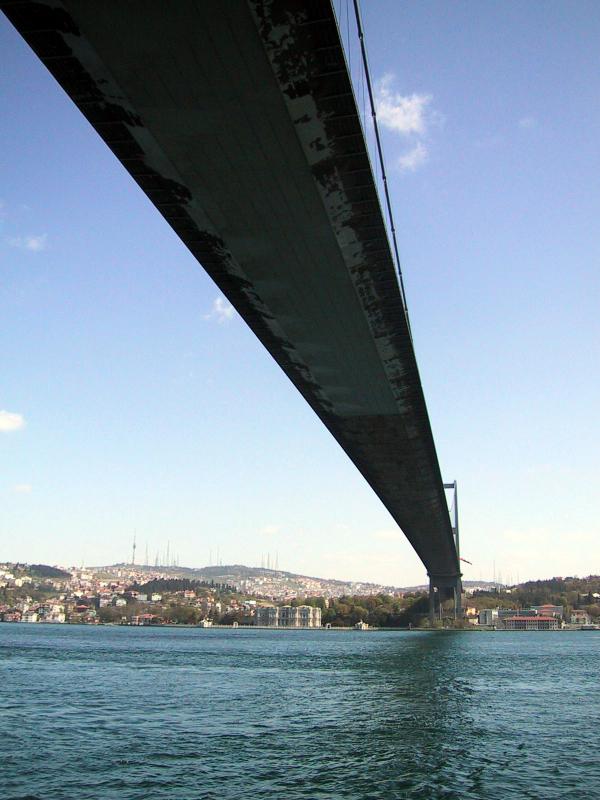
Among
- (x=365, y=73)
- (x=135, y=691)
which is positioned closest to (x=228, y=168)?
(x=365, y=73)

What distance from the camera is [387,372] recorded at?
23219mm

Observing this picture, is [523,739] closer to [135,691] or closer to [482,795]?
[482,795]

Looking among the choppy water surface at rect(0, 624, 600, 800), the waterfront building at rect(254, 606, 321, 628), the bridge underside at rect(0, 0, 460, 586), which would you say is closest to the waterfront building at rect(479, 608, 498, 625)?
the waterfront building at rect(254, 606, 321, 628)

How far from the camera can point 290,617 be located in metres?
135

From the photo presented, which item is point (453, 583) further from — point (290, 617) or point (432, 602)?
point (290, 617)

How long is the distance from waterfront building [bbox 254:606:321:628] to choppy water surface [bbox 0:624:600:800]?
366 feet

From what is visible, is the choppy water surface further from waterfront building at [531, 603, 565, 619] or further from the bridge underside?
waterfront building at [531, 603, 565, 619]

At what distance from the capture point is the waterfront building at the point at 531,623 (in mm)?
117125

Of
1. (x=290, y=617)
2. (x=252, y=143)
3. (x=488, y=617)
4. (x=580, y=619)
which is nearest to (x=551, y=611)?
(x=580, y=619)

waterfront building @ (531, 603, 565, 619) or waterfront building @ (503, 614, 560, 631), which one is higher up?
waterfront building @ (531, 603, 565, 619)

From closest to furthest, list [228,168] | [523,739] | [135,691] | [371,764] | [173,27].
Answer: [173,27], [371,764], [228,168], [523,739], [135,691]

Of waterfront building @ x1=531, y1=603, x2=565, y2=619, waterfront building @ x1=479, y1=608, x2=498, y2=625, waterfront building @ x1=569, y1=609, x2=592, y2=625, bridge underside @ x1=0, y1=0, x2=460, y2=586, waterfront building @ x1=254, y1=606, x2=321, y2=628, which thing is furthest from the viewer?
waterfront building @ x1=254, y1=606, x2=321, y2=628

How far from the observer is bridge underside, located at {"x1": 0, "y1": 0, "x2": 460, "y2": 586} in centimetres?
885

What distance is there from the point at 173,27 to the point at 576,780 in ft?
37.9
